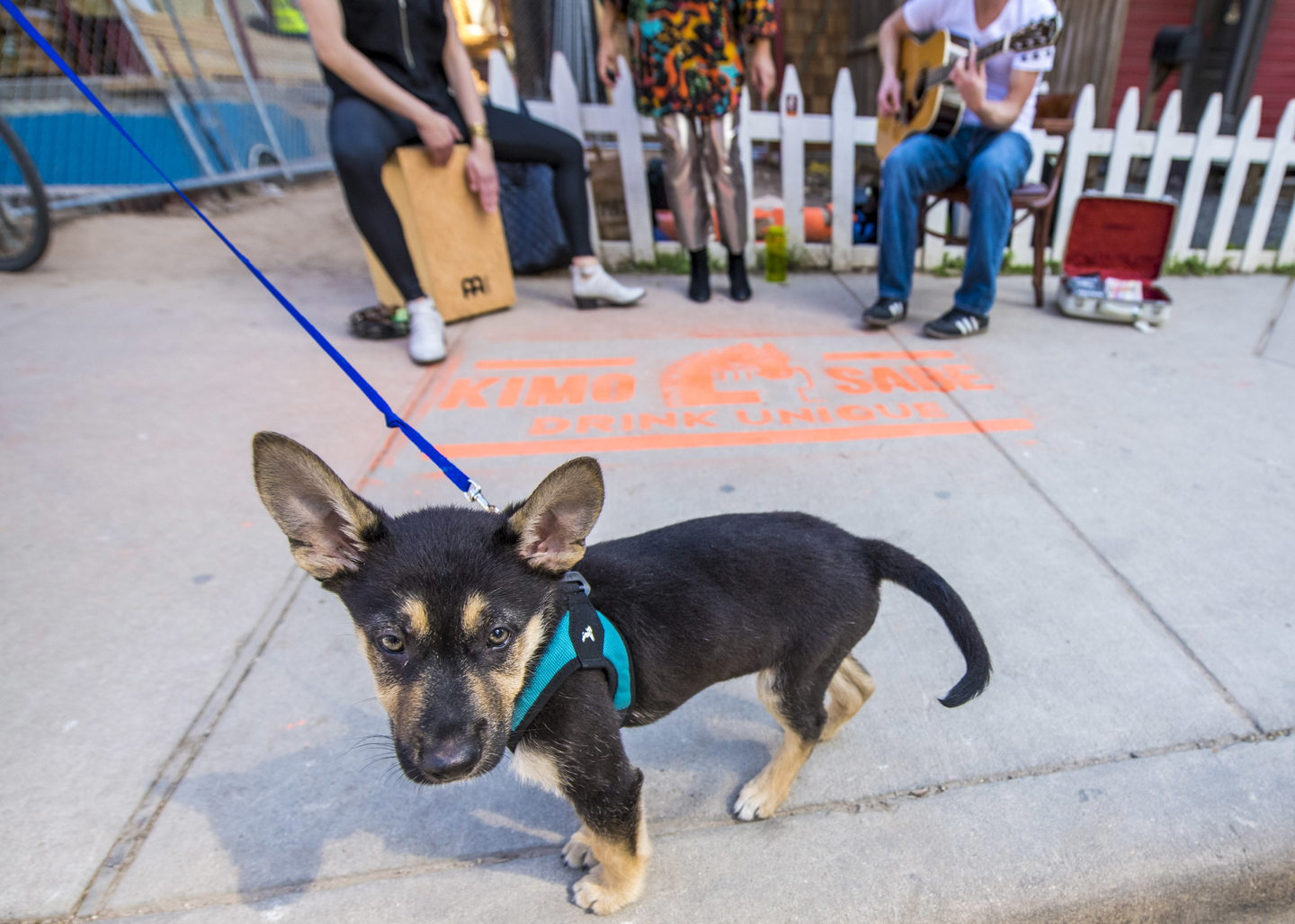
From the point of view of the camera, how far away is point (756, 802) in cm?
174

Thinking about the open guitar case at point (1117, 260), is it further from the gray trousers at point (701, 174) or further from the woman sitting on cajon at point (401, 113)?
the woman sitting on cajon at point (401, 113)

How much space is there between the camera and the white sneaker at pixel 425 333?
398 centimetres

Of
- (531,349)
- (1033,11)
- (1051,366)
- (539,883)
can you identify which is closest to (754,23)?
(1033,11)

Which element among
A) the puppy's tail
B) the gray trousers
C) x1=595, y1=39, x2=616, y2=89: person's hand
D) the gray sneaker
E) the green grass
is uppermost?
x1=595, y1=39, x2=616, y2=89: person's hand

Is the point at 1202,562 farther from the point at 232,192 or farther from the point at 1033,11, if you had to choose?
the point at 232,192

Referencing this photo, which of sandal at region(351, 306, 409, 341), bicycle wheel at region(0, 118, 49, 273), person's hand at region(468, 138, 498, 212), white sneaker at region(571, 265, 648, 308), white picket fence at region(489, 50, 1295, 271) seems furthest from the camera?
white picket fence at region(489, 50, 1295, 271)

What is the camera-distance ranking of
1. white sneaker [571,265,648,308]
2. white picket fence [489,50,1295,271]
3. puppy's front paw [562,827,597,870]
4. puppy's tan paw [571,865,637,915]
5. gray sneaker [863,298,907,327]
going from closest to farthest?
puppy's tan paw [571,865,637,915] → puppy's front paw [562,827,597,870] → gray sneaker [863,298,907,327] → white sneaker [571,265,648,308] → white picket fence [489,50,1295,271]

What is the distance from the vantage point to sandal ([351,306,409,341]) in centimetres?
430

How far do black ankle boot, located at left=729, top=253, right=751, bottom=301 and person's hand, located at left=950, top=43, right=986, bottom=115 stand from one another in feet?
5.68

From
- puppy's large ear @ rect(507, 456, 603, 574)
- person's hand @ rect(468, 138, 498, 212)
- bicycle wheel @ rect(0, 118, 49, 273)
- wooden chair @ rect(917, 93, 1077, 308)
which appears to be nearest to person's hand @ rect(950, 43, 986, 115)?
wooden chair @ rect(917, 93, 1077, 308)

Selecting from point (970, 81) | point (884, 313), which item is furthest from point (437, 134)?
point (970, 81)

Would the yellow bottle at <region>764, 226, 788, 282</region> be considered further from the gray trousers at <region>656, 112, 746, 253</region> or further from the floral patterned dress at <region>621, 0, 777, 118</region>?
the floral patterned dress at <region>621, 0, 777, 118</region>

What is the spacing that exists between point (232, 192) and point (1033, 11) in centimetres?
827

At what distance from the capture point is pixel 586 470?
49.8 inches
